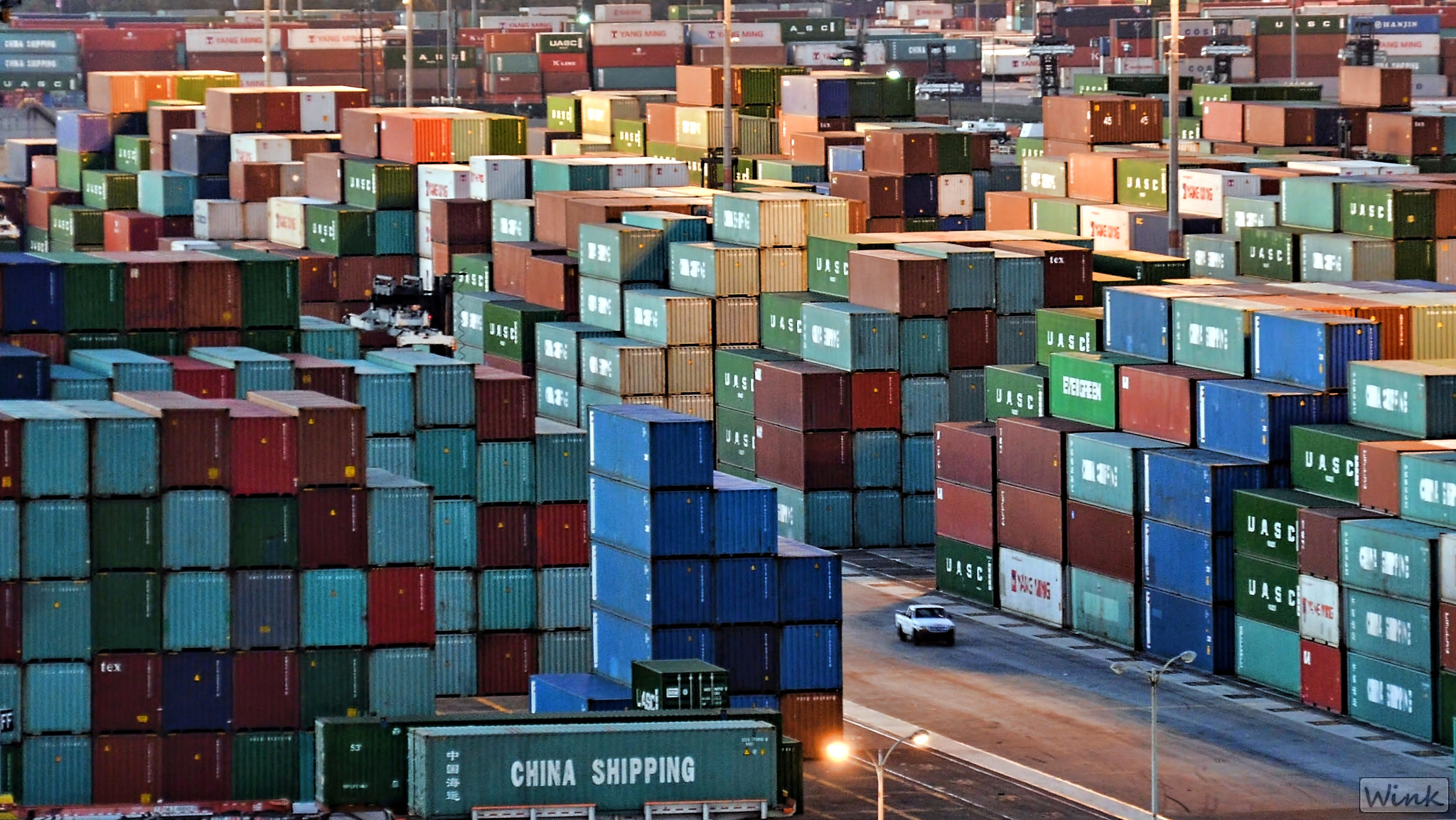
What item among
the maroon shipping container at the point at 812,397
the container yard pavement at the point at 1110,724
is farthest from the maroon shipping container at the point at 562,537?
the maroon shipping container at the point at 812,397

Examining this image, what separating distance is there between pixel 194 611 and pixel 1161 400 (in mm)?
33770

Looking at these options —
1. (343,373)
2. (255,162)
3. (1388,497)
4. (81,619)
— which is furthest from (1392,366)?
(255,162)

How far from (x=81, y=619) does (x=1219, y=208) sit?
2669 inches

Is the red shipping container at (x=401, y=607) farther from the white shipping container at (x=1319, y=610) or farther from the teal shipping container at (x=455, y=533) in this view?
the white shipping container at (x=1319, y=610)

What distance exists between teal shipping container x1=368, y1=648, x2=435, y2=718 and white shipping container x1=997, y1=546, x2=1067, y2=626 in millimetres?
28645

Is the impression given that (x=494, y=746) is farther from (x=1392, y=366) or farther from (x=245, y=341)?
(x=1392, y=366)

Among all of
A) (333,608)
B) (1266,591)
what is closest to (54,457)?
(333,608)

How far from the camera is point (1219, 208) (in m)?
123

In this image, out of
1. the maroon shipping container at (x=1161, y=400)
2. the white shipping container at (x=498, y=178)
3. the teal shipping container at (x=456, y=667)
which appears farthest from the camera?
the white shipping container at (x=498, y=178)

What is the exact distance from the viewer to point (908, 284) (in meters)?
103

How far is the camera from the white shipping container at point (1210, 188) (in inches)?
4764

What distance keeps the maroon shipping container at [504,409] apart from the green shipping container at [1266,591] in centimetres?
2077

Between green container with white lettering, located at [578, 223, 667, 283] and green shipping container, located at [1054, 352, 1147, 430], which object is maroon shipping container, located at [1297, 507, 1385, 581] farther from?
green container with white lettering, located at [578, 223, 667, 283]

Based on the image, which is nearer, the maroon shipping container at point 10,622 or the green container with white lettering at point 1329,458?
the maroon shipping container at point 10,622
